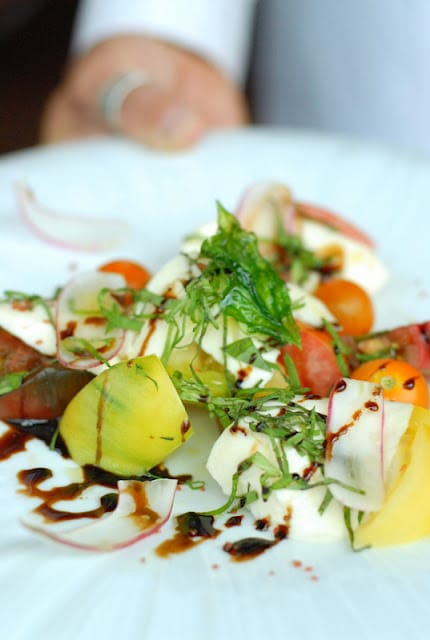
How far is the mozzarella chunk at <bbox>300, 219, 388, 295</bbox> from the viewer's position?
182 centimetres

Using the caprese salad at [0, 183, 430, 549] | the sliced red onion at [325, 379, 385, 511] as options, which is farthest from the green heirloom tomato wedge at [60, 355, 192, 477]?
the sliced red onion at [325, 379, 385, 511]

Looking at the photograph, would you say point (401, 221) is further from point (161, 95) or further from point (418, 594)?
point (418, 594)

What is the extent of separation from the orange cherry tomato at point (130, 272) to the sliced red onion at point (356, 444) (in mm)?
582

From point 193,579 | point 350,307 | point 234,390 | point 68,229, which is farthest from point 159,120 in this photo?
point 193,579

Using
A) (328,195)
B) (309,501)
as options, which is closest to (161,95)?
(328,195)

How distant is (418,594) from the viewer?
1.01 meters

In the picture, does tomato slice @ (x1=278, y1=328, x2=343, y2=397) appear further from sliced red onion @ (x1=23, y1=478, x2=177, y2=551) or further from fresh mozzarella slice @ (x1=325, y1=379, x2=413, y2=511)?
sliced red onion @ (x1=23, y1=478, x2=177, y2=551)

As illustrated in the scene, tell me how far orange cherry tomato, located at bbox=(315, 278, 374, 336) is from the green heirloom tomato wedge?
48 cm

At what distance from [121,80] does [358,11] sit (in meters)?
0.69

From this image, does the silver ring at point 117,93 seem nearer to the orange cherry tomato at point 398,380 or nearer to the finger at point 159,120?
the finger at point 159,120

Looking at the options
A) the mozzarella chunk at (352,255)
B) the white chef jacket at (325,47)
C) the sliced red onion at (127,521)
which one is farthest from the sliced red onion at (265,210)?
the sliced red onion at (127,521)

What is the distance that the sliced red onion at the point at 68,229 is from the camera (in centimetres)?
187

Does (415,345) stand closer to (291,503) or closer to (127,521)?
(291,503)

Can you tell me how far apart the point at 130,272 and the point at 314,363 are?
455mm
